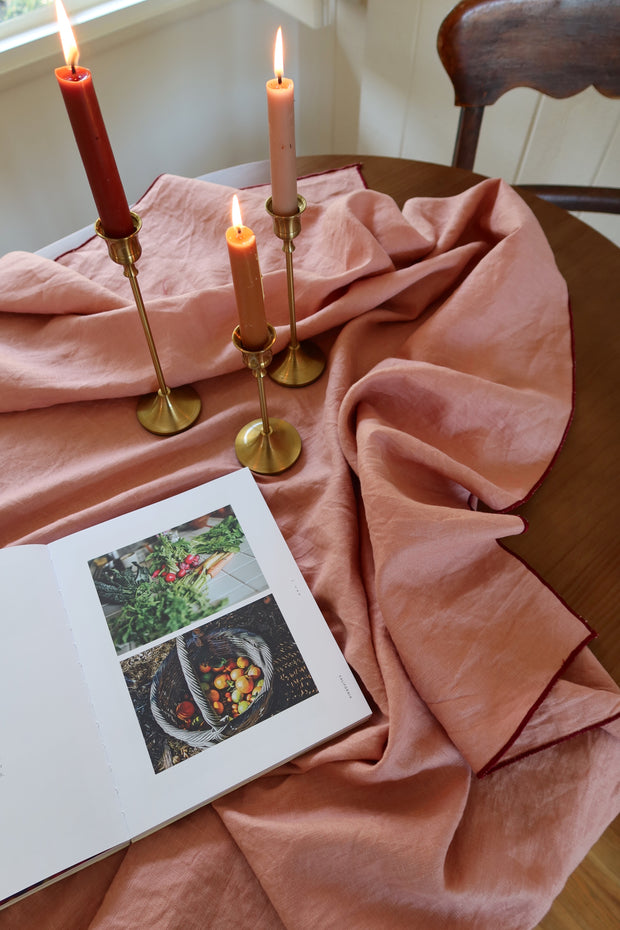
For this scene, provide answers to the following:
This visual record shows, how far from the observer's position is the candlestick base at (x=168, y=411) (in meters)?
0.72

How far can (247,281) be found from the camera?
0.52 m

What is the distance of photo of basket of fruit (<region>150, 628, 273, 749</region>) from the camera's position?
53cm

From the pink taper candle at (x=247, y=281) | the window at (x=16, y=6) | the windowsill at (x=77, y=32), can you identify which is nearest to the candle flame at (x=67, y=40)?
the pink taper candle at (x=247, y=281)

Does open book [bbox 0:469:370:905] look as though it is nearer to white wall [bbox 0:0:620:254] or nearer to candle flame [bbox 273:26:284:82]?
candle flame [bbox 273:26:284:82]

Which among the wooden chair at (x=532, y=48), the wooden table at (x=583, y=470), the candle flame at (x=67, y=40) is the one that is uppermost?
the candle flame at (x=67, y=40)

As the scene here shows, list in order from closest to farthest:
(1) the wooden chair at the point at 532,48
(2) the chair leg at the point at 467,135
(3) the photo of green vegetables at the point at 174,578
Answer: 1. (3) the photo of green vegetables at the point at 174,578
2. (1) the wooden chair at the point at 532,48
3. (2) the chair leg at the point at 467,135

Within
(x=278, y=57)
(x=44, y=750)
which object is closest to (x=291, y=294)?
(x=278, y=57)

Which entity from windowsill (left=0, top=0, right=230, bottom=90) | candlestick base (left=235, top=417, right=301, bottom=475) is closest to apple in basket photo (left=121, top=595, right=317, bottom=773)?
candlestick base (left=235, top=417, right=301, bottom=475)

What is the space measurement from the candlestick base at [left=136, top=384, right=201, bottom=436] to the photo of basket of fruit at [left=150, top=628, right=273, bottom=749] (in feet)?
0.80

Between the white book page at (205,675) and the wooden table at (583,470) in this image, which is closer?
the white book page at (205,675)

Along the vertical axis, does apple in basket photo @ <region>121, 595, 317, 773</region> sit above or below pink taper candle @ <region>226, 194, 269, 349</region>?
below

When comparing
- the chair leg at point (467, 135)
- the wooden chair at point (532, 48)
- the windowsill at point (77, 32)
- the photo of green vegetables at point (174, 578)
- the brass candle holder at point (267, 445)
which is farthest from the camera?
the windowsill at point (77, 32)

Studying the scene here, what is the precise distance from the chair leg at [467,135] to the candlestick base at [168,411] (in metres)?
0.58

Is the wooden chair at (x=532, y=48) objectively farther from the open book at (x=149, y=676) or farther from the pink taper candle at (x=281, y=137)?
the open book at (x=149, y=676)
